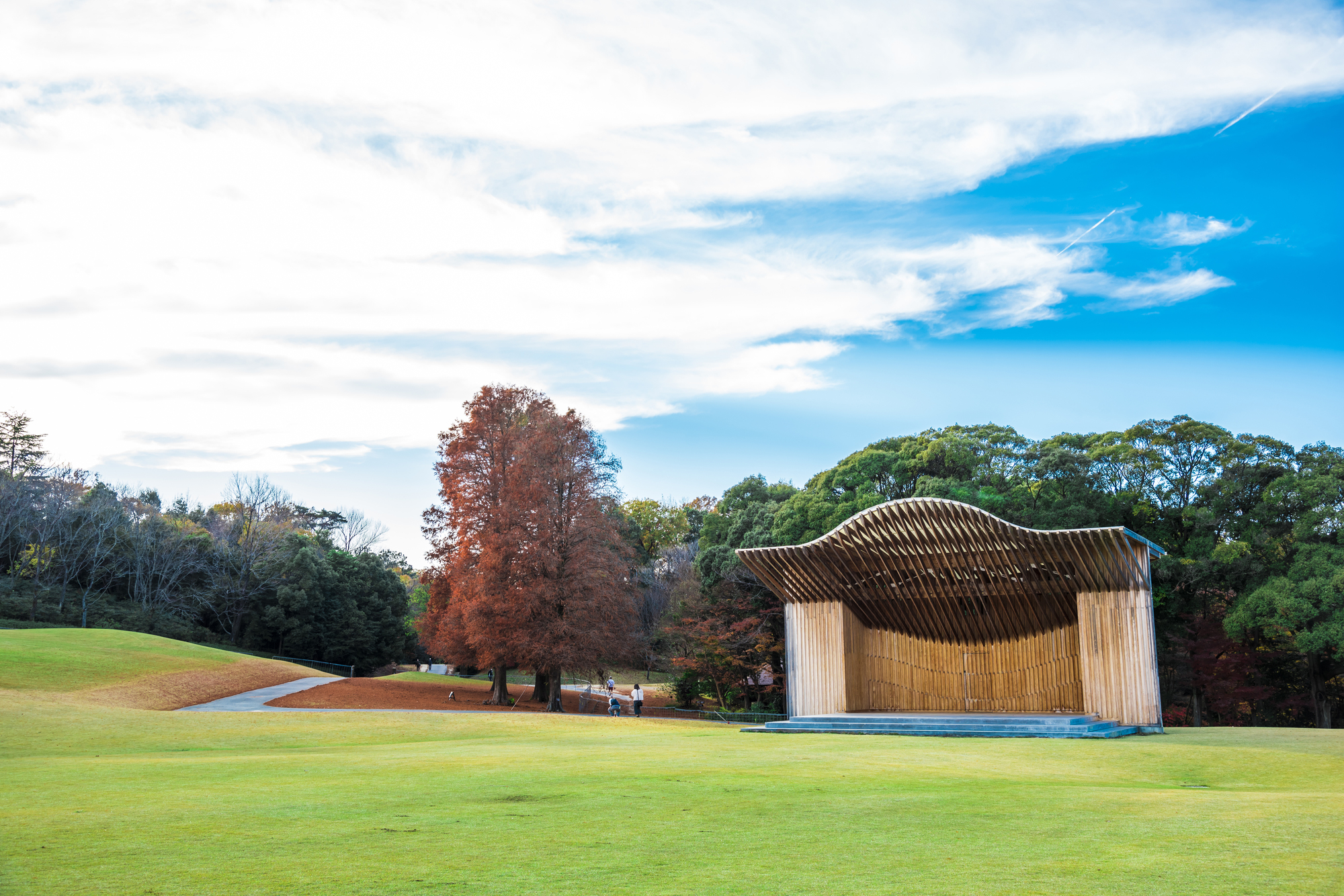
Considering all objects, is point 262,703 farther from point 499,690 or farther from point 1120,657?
point 1120,657

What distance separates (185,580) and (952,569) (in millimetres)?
37080

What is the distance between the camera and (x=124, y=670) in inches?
990

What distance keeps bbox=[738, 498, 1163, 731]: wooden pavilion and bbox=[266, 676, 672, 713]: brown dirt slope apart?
8615 millimetres

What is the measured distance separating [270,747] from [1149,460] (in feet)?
83.0

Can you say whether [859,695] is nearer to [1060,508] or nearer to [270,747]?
[1060,508]

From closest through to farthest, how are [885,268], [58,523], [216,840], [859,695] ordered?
[216,840] < [885,268] < [859,695] < [58,523]

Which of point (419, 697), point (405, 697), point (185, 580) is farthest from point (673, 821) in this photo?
point (185, 580)

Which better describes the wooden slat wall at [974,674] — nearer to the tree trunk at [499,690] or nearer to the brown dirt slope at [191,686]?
the tree trunk at [499,690]

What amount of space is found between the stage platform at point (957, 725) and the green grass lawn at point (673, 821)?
3827 mm

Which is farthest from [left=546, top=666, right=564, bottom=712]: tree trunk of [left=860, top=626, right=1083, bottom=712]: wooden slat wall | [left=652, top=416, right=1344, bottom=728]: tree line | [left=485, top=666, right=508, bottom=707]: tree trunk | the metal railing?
the metal railing

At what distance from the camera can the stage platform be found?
17531 millimetres

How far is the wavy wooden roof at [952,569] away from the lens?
63.0ft

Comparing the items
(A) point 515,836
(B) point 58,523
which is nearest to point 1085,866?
(A) point 515,836

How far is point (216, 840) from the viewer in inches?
224
